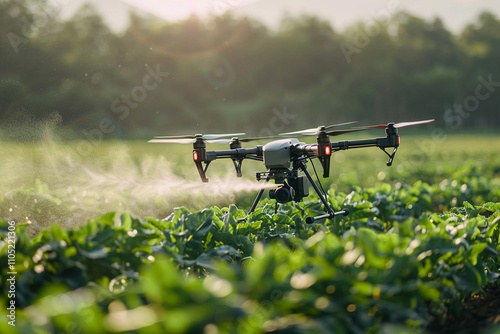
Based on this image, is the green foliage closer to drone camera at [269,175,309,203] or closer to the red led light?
drone camera at [269,175,309,203]

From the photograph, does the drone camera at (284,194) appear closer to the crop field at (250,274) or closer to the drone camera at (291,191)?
the drone camera at (291,191)

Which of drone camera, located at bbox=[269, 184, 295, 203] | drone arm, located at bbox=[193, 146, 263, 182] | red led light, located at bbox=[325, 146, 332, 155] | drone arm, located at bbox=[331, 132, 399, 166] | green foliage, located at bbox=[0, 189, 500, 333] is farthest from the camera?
drone arm, located at bbox=[193, 146, 263, 182]

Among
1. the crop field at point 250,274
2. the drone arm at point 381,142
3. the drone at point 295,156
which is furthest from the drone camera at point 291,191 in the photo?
the drone arm at point 381,142

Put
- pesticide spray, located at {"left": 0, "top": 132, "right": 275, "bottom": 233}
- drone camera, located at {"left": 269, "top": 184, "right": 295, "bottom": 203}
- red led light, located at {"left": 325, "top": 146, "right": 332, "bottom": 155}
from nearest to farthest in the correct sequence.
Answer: red led light, located at {"left": 325, "top": 146, "right": 332, "bottom": 155}
drone camera, located at {"left": 269, "top": 184, "right": 295, "bottom": 203}
pesticide spray, located at {"left": 0, "top": 132, "right": 275, "bottom": 233}

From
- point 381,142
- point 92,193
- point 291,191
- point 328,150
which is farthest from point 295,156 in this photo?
point 92,193

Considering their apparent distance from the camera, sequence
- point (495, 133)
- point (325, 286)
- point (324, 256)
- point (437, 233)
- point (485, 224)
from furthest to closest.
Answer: point (495, 133), point (485, 224), point (437, 233), point (324, 256), point (325, 286)

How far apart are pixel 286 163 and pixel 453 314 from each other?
2280 mm

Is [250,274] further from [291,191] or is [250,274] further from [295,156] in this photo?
[295,156]

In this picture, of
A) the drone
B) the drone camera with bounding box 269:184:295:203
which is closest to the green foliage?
the drone camera with bounding box 269:184:295:203

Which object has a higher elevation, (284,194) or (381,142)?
(381,142)

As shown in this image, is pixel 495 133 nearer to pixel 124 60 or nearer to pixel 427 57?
pixel 427 57

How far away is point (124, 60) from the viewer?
2133 inches

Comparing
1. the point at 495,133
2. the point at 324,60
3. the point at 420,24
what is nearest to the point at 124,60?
the point at 324,60

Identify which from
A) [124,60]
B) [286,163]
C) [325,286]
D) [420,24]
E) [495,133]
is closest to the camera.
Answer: [325,286]
